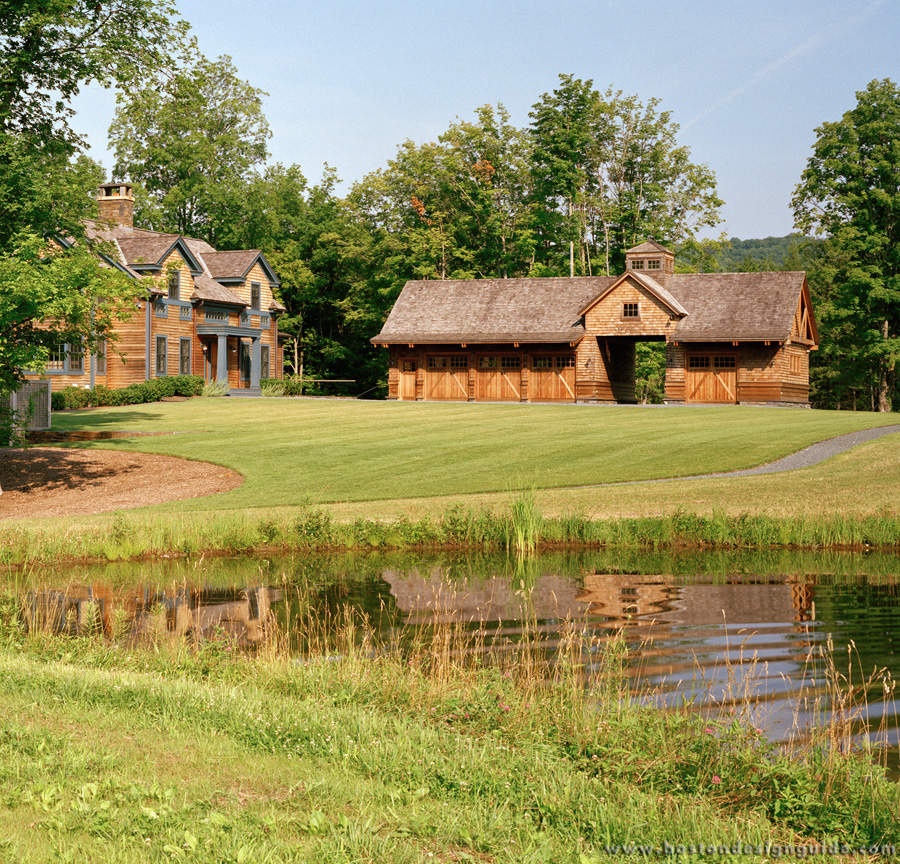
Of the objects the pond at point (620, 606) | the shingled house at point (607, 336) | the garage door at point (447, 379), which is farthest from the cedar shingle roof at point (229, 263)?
the pond at point (620, 606)

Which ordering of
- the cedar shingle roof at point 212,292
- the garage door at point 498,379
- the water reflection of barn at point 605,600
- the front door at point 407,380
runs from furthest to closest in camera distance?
the cedar shingle roof at point 212,292
the front door at point 407,380
the garage door at point 498,379
the water reflection of barn at point 605,600

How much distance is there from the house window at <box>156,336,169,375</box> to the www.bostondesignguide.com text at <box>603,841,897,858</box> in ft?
170

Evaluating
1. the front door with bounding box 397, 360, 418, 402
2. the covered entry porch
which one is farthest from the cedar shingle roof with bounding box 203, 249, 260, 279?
the front door with bounding box 397, 360, 418, 402

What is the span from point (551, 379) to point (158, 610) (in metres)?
40.1

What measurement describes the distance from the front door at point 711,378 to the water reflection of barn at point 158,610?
38.6 metres

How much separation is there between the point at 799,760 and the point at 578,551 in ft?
35.0

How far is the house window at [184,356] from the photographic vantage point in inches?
2199

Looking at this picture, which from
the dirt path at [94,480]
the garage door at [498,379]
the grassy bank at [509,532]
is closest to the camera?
the grassy bank at [509,532]

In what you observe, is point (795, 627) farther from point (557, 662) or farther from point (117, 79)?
point (117, 79)

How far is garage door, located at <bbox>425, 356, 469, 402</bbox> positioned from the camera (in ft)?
172

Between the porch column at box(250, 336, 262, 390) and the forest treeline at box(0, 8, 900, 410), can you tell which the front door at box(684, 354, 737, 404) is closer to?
the forest treeline at box(0, 8, 900, 410)

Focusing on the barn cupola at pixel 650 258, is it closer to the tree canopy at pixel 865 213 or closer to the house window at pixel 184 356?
the tree canopy at pixel 865 213

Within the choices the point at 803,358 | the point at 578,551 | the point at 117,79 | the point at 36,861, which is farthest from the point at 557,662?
the point at 803,358

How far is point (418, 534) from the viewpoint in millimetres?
17547
